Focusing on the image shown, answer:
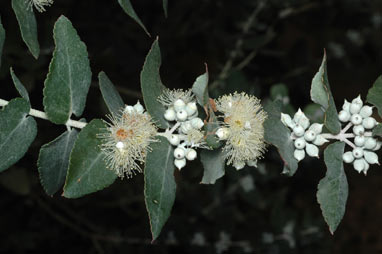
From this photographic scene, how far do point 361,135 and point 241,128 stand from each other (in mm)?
341

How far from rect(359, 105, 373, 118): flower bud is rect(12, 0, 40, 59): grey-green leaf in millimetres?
892

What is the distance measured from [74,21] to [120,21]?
0.34 meters

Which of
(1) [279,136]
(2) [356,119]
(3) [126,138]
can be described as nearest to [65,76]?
(3) [126,138]

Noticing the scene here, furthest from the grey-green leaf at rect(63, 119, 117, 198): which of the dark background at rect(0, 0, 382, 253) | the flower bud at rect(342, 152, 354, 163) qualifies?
the dark background at rect(0, 0, 382, 253)

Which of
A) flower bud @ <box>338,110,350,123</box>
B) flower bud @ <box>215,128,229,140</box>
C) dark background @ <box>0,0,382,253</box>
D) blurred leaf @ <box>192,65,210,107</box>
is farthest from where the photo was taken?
dark background @ <box>0,0,382,253</box>

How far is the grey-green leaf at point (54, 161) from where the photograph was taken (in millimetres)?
1334

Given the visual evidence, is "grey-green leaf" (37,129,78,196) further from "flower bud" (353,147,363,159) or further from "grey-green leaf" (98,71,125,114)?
"flower bud" (353,147,363,159)

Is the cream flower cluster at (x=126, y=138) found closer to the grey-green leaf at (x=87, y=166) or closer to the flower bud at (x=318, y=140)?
the grey-green leaf at (x=87, y=166)

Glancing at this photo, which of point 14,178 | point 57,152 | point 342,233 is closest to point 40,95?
point 14,178

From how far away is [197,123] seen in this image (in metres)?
1.37

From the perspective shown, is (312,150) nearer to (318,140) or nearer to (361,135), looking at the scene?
(318,140)

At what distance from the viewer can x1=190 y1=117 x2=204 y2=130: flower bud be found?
136 centimetres

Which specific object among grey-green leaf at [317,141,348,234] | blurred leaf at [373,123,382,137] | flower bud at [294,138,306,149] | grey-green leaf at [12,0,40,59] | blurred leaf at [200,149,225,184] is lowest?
grey-green leaf at [317,141,348,234]

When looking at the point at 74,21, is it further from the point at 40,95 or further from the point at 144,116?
the point at 144,116
